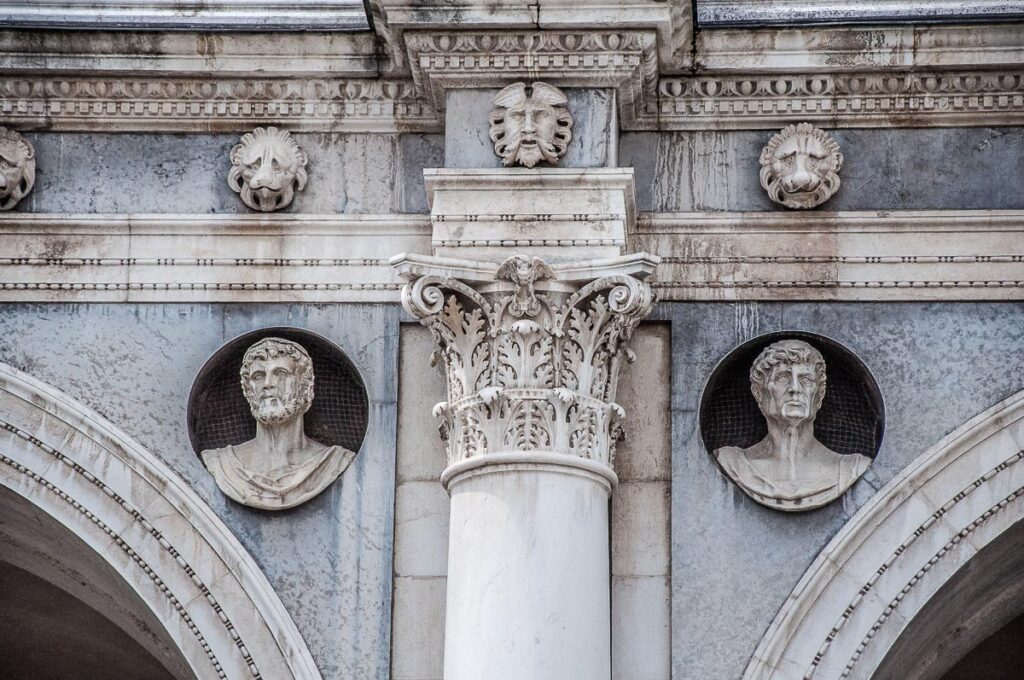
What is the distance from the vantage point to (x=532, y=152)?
14.1m

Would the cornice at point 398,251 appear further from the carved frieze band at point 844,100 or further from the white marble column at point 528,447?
the white marble column at point 528,447

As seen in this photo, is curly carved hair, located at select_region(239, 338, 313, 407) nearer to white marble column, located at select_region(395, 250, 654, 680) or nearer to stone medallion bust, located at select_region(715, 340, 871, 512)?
white marble column, located at select_region(395, 250, 654, 680)

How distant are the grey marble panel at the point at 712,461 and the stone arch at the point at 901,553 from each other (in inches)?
4.2

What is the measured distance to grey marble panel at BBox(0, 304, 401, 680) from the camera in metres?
13.9

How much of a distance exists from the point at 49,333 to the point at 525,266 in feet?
10.5

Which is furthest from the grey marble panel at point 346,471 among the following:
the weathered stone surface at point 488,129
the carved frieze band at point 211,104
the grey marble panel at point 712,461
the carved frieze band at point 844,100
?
the carved frieze band at point 844,100

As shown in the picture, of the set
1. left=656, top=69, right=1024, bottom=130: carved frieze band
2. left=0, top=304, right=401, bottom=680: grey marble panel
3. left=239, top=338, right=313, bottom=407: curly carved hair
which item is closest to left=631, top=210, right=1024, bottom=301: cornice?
left=656, top=69, right=1024, bottom=130: carved frieze band

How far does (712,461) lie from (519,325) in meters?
1.51

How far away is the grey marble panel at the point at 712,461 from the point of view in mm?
13688

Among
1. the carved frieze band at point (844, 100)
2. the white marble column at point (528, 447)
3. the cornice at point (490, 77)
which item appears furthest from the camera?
the carved frieze band at point (844, 100)

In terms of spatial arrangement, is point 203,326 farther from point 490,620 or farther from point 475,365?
point 490,620

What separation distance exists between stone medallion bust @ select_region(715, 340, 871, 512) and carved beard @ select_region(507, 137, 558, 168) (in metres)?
1.82

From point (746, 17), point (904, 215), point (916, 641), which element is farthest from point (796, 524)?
point (746, 17)

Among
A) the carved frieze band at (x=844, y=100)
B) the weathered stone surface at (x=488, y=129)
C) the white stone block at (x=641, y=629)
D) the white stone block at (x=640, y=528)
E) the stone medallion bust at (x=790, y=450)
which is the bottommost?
the white stone block at (x=641, y=629)
